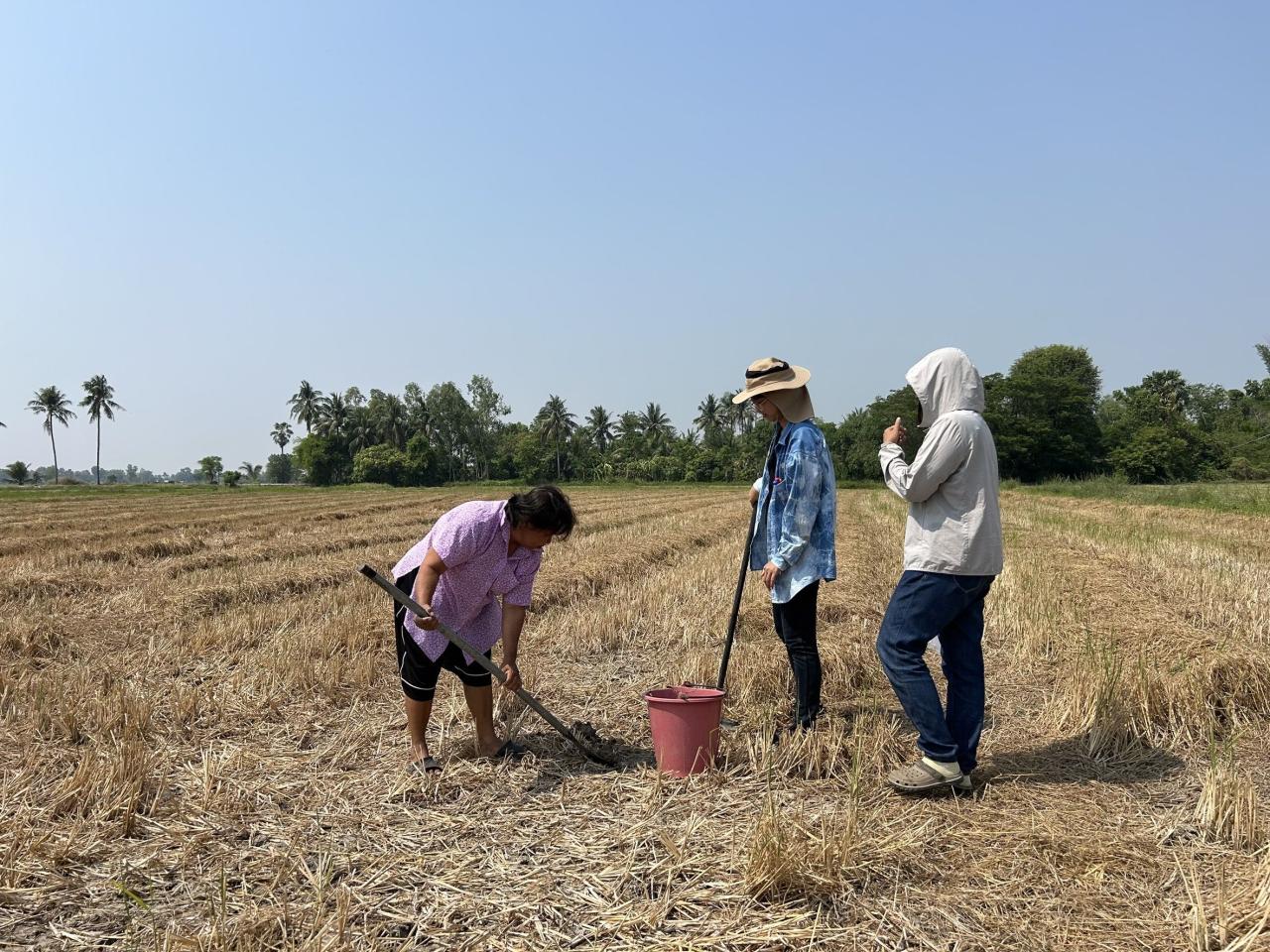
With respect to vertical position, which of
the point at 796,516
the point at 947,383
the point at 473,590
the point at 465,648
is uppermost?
the point at 947,383

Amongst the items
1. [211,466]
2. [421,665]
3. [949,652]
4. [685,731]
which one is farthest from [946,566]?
[211,466]

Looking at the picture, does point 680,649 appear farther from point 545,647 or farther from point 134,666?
point 134,666

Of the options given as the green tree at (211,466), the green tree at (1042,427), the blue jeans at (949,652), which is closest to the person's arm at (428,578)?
the blue jeans at (949,652)

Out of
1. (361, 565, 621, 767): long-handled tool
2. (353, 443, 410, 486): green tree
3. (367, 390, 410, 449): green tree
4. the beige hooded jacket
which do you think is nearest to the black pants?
the beige hooded jacket

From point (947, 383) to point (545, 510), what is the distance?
1.92 metres

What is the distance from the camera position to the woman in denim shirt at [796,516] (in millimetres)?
4316

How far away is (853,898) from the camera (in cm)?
286

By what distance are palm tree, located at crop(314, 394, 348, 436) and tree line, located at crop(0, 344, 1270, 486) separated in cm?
17

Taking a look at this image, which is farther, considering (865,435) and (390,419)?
(390,419)

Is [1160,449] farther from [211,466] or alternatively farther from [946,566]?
[211,466]

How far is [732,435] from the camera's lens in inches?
3511

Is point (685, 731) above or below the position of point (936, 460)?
below

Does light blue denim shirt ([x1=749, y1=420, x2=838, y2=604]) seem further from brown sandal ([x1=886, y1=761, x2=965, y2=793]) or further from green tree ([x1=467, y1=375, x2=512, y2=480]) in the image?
green tree ([x1=467, y1=375, x2=512, y2=480])

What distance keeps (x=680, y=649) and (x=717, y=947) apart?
4.19 m
